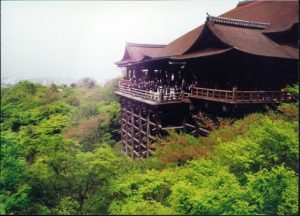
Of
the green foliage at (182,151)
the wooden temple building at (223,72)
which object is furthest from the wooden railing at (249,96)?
the green foliage at (182,151)

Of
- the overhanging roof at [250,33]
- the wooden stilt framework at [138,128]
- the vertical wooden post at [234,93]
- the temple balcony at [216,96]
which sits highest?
the overhanging roof at [250,33]

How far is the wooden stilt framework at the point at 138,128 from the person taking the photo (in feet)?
72.4

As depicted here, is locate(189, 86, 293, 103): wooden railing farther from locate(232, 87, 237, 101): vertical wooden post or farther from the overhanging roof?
the overhanging roof

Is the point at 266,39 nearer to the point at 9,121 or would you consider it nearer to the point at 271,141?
the point at 271,141

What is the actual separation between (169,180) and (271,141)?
3977 mm

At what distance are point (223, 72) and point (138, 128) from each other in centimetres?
989

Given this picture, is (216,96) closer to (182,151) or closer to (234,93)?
(234,93)

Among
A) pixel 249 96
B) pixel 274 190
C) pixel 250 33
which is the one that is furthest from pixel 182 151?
pixel 250 33

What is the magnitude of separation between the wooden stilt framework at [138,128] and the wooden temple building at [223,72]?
0.08 m

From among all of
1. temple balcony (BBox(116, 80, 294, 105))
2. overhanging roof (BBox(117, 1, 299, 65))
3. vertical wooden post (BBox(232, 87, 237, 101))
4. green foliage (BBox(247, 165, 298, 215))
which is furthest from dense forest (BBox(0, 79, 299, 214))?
overhanging roof (BBox(117, 1, 299, 65))

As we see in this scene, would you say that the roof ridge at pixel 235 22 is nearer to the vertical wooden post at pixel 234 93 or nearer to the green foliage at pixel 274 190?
the vertical wooden post at pixel 234 93

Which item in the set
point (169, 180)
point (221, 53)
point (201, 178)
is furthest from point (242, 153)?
point (221, 53)

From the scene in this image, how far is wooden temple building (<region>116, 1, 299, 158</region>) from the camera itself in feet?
54.3

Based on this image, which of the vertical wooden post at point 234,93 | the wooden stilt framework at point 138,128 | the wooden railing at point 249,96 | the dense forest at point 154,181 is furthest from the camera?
the wooden stilt framework at point 138,128
